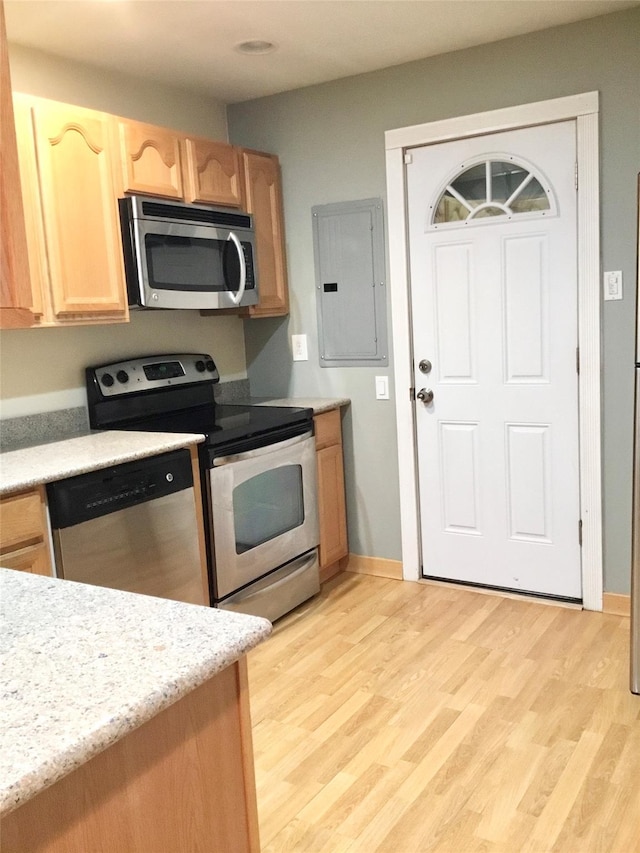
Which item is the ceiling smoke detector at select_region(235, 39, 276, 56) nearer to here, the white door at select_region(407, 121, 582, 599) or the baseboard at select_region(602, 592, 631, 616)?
the white door at select_region(407, 121, 582, 599)

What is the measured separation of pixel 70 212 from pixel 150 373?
873 mm

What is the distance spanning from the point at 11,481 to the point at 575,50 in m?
2.65

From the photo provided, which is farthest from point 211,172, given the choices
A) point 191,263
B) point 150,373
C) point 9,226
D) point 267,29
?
point 9,226

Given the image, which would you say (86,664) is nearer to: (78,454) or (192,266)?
(78,454)

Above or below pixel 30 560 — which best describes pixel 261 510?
below

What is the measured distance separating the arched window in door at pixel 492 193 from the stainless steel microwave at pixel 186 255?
888 mm

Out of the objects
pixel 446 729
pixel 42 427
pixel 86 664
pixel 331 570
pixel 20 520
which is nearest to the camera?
pixel 86 664

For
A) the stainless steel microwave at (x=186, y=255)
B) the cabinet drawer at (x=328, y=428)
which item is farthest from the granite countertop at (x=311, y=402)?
the stainless steel microwave at (x=186, y=255)

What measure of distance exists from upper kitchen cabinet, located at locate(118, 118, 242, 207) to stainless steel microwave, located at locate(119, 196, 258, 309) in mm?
56

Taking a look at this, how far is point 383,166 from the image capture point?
352cm

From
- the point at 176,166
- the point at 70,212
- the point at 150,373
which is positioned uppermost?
the point at 176,166

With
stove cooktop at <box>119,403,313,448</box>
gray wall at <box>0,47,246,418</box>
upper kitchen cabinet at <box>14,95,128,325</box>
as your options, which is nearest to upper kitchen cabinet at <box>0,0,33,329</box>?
upper kitchen cabinet at <box>14,95,128,325</box>

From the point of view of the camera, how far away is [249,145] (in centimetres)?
388

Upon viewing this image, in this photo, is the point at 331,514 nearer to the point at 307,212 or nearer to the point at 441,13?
the point at 307,212
